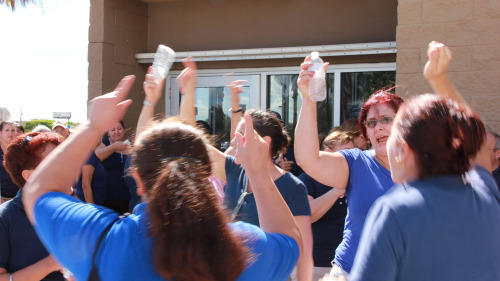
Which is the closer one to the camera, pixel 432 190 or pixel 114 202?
pixel 432 190

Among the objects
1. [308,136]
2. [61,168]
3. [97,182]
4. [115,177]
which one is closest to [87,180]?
[97,182]

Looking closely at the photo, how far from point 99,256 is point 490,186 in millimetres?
1323

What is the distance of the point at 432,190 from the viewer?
1340mm

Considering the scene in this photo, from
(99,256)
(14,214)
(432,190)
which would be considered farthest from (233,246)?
(14,214)

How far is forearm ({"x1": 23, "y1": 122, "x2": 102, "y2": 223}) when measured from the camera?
53.6 inches

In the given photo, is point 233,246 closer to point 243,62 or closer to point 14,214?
point 14,214

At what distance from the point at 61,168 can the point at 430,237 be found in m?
1.14

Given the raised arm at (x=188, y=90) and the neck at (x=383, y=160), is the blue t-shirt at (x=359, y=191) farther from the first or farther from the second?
the raised arm at (x=188, y=90)

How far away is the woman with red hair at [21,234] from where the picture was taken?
84.0 inches

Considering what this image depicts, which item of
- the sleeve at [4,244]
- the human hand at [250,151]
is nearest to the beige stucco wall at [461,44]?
the human hand at [250,151]

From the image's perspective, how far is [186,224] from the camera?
3.94 ft

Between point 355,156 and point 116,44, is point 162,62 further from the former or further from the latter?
point 116,44

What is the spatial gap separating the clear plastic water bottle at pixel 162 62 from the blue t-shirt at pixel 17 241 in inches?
39.5

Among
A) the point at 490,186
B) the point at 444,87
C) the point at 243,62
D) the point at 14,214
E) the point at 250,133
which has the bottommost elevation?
the point at 14,214
